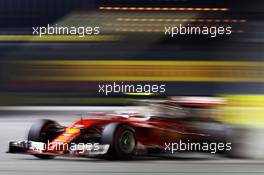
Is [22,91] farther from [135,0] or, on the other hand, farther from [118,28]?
[135,0]

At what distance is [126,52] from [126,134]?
183 inches

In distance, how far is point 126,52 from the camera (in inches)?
377

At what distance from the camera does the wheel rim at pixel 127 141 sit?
495 cm

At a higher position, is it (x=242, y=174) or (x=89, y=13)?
(x=89, y=13)

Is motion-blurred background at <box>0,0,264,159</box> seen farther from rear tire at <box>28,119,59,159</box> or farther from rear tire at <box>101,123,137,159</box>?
rear tire at <box>101,123,137,159</box>

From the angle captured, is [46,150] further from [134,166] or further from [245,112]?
[245,112]

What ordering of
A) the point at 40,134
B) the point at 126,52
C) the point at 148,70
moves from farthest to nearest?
the point at 126,52, the point at 148,70, the point at 40,134

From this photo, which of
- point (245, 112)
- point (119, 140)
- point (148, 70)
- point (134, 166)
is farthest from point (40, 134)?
point (148, 70)

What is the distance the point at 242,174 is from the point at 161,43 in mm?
5121

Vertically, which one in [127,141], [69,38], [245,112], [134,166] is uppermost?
[69,38]

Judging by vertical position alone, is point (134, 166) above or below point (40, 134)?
below

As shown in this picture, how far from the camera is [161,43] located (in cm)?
905

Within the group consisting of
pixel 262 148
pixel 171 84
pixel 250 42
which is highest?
pixel 250 42

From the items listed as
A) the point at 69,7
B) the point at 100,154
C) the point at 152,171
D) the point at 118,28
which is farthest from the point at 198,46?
the point at 152,171
